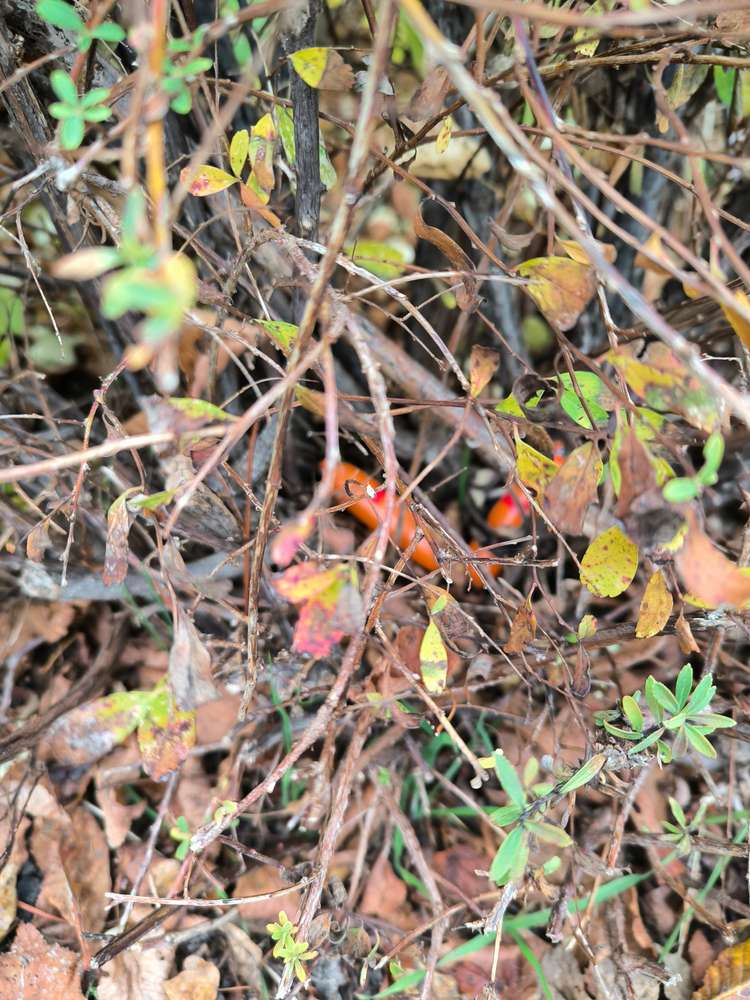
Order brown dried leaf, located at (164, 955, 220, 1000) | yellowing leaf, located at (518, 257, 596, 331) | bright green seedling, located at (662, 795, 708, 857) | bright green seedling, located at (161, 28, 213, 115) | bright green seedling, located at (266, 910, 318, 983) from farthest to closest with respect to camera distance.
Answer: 1. brown dried leaf, located at (164, 955, 220, 1000)
2. bright green seedling, located at (662, 795, 708, 857)
3. bright green seedling, located at (266, 910, 318, 983)
4. yellowing leaf, located at (518, 257, 596, 331)
5. bright green seedling, located at (161, 28, 213, 115)

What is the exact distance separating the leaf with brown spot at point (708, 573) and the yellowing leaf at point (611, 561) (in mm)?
192

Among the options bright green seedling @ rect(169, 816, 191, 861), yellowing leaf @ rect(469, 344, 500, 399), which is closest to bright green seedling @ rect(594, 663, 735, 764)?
yellowing leaf @ rect(469, 344, 500, 399)

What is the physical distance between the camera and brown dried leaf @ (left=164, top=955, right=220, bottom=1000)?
106 cm

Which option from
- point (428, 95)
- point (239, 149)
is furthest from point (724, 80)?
point (239, 149)

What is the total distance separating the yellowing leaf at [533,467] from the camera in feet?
2.62

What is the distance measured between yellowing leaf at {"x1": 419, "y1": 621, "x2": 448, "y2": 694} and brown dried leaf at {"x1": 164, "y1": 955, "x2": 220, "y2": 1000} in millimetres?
638

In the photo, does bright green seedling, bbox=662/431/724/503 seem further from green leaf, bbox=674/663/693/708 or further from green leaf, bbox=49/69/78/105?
green leaf, bbox=49/69/78/105

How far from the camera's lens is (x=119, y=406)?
1262 millimetres

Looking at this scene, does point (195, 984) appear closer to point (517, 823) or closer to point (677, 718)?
point (517, 823)

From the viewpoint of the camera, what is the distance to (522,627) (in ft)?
2.93

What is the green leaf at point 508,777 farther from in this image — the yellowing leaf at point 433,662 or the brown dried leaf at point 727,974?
the brown dried leaf at point 727,974

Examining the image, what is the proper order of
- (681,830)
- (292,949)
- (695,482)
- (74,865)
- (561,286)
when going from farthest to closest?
(74,865) → (681,830) → (292,949) → (561,286) → (695,482)

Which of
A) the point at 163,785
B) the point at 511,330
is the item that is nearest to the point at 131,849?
the point at 163,785

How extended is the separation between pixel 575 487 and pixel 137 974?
3.02 feet
